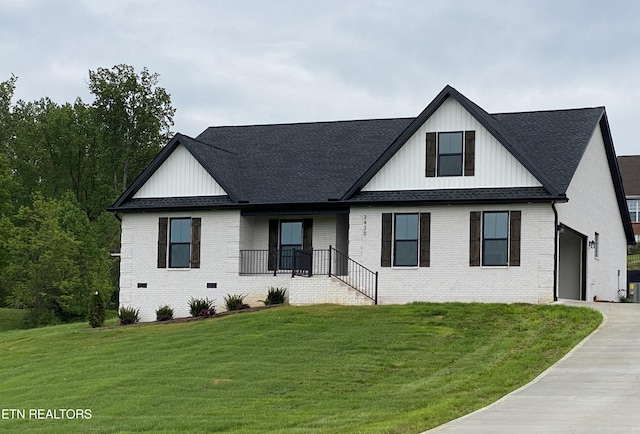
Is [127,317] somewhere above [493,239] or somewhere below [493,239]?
below

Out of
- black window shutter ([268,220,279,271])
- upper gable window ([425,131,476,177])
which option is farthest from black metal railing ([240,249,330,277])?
upper gable window ([425,131,476,177])

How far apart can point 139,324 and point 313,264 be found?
596 cm

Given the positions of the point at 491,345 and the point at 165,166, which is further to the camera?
the point at 165,166

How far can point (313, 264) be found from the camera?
113 feet

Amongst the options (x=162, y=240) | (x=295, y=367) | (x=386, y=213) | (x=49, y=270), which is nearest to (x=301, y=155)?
(x=162, y=240)

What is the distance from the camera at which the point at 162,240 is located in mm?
35531

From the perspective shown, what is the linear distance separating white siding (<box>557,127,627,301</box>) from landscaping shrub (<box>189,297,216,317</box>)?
11304mm

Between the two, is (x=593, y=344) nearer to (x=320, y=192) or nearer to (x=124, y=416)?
(x=124, y=416)

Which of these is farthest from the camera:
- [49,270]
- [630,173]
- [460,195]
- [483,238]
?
[630,173]

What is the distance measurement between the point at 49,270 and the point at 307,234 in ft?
79.1

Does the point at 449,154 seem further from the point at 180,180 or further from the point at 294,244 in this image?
the point at 180,180

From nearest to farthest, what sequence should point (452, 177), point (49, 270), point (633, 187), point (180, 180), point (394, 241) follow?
point (452, 177), point (394, 241), point (180, 180), point (49, 270), point (633, 187)

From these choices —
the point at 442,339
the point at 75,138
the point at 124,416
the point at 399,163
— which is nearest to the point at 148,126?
the point at 75,138

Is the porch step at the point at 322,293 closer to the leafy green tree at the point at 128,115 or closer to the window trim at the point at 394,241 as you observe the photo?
the window trim at the point at 394,241
